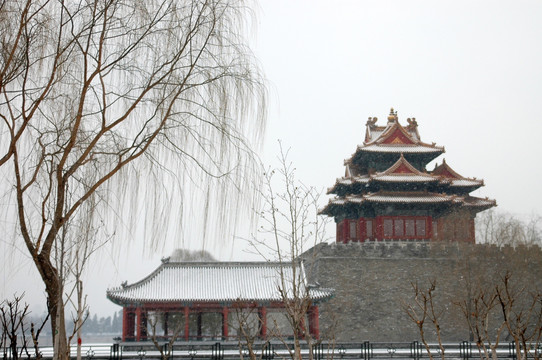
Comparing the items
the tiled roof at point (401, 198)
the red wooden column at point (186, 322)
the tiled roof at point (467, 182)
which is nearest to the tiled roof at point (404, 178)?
the tiled roof at point (401, 198)

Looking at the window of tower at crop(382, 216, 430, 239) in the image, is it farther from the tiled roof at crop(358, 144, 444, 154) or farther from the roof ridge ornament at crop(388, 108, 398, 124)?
the roof ridge ornament at crop(388, 108, 398, 124)

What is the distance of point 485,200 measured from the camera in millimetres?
28141

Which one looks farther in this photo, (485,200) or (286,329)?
(485,200)

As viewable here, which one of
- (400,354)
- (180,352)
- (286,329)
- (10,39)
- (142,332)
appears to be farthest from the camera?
(286,329)

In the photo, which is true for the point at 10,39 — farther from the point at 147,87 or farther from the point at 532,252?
the point at 532,252

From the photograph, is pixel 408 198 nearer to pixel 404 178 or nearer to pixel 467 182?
pixel 404 178

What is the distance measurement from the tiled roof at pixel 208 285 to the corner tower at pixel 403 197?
6762mm

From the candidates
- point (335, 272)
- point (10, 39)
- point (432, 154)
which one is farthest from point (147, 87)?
point (432, 154)

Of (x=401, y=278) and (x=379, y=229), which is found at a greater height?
(x=379, y=229)

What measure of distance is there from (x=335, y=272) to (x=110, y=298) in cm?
970

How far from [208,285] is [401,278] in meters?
8.79

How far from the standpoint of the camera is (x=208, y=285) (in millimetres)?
21125

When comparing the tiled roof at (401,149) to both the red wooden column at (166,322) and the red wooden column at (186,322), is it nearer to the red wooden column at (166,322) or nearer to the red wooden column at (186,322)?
the red wooden column at (186,322)

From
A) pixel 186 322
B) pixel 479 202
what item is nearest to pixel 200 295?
pixel 186 322
